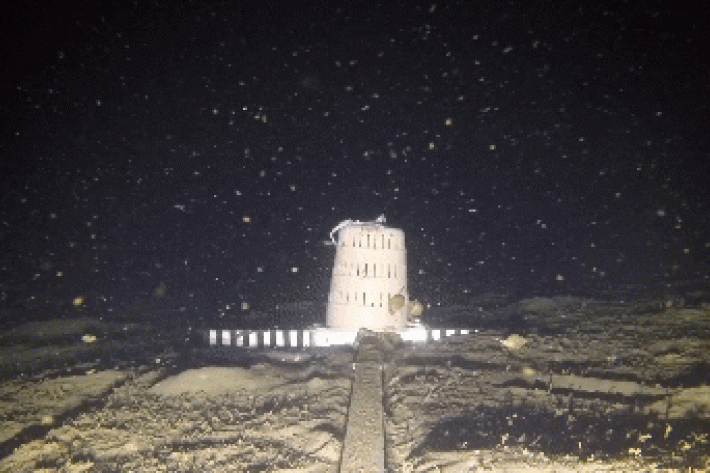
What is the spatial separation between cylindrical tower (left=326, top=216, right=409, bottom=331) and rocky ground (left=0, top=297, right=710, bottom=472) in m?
0.62

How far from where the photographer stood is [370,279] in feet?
20.5

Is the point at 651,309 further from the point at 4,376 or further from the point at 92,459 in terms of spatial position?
the point at 4,376

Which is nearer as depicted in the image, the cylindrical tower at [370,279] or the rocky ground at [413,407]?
the rocky ground at [413,407]

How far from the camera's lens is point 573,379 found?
4.96 meters

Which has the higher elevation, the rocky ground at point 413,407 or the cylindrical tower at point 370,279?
the cylindrical tower at point 370,279

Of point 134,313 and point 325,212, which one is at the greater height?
point 325,212

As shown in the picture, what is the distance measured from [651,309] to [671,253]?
18.1m

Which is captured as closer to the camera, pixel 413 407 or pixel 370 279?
pixel 413 407

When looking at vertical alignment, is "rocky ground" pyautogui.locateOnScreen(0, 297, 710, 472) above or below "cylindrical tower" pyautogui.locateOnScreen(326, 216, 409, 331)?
below

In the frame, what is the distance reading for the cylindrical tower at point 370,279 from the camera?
6.27 metres

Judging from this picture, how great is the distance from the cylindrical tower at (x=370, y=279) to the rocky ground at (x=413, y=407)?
616 millimetres

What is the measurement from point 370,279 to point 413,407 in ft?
7.50

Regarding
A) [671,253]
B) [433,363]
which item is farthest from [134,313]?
[671,253]

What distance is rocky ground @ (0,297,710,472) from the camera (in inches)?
129
